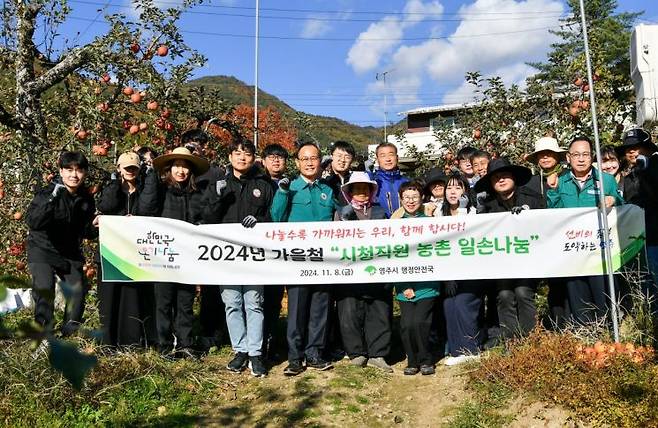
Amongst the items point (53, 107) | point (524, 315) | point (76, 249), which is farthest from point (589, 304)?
point (53, 107)

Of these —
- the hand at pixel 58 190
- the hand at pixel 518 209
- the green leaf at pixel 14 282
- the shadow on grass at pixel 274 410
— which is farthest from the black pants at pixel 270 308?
the green leaf at pixel 14 282

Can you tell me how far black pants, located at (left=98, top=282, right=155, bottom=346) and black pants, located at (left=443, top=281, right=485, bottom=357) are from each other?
106 inches

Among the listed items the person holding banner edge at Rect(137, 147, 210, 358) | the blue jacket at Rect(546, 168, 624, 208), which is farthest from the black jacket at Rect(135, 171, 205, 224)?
the blue jacket at Rect(546, 168, 624, 208)

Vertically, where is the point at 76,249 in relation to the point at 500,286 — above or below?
above

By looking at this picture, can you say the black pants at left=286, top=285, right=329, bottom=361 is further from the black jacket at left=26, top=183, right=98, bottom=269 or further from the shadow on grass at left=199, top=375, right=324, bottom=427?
the black jacket at left=26, top=183, right=98, bottom=269

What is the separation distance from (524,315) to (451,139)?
498cm

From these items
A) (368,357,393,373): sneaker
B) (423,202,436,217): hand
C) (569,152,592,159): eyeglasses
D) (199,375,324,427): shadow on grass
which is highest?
(569,152,592,159): eyeglasses

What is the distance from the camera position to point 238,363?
17.0 feet

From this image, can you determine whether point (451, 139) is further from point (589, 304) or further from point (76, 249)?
point (76, 249)

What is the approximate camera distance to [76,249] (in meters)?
5.21

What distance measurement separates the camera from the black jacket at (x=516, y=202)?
5.39 meters

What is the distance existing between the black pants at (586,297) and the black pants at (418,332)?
1198 millimetres

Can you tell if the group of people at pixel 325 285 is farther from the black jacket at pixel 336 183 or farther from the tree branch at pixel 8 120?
the tree branch at pixel 8 120

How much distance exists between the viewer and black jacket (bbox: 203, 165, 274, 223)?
532 cm
